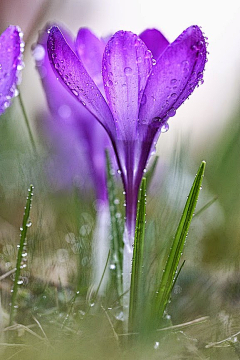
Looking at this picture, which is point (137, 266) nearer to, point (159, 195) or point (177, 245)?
point (177, 245)

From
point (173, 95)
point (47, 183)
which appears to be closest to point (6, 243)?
point (47, 183)

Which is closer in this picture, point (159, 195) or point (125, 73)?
point (125, 73)

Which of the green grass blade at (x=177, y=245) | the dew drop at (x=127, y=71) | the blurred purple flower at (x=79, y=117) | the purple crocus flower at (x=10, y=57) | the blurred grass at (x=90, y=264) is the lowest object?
the blurred grass at (x=90, y=264)

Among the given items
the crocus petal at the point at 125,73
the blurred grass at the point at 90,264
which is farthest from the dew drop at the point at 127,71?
the blurred grass at the point at 90,264

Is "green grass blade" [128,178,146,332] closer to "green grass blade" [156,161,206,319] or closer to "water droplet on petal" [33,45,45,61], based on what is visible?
"green grass blade" [156,161,206,319]

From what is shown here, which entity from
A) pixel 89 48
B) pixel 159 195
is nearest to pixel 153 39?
pixel 89 48

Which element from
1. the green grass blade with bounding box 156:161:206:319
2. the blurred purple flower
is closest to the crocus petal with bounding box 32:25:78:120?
the blurred purple flower

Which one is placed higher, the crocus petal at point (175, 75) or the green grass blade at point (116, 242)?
the crocus petal at point (175, 75)

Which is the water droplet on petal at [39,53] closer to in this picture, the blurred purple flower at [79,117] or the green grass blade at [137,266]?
the blurred purple flower at [79,117]
